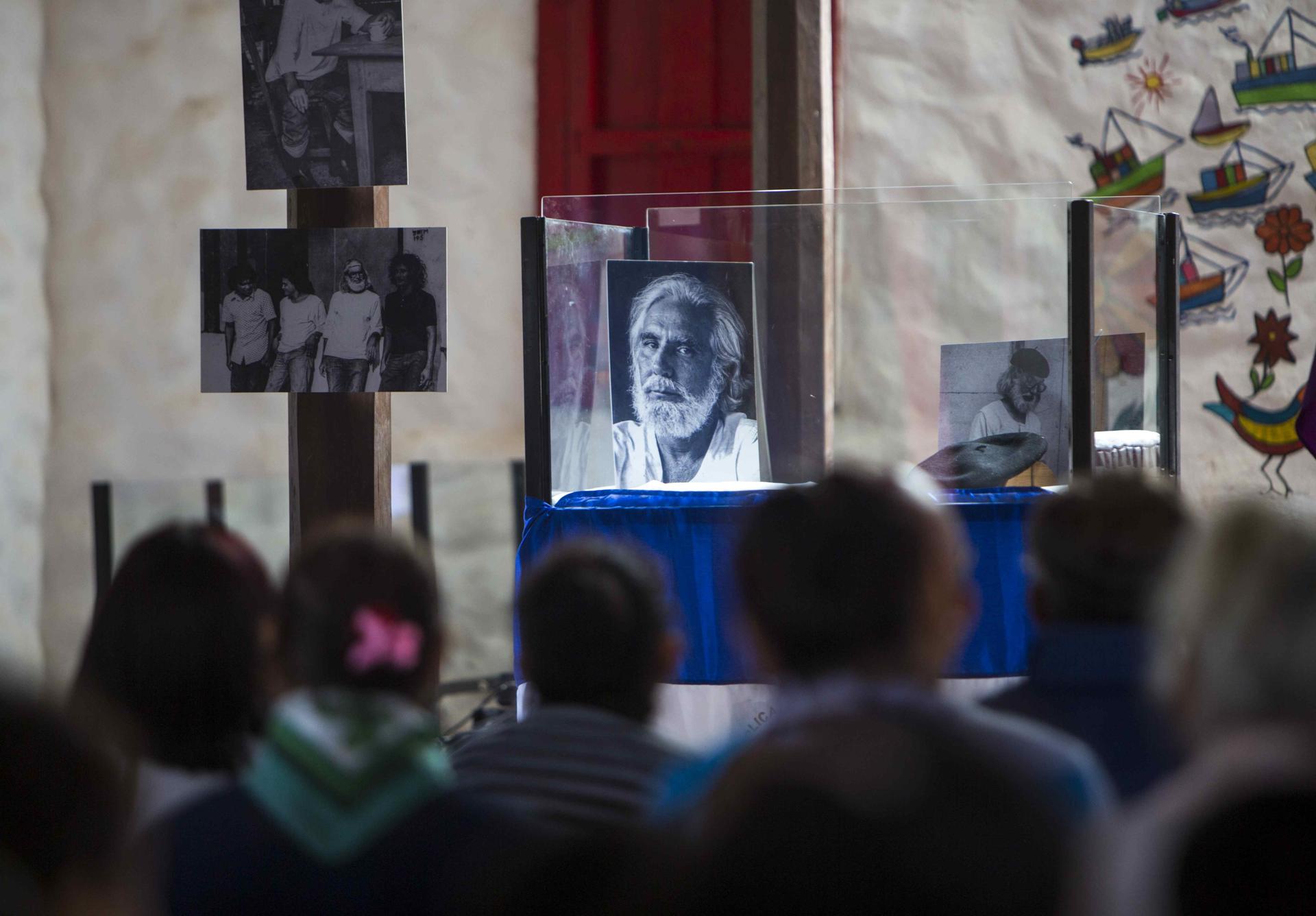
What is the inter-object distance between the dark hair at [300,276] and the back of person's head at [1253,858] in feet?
6.18

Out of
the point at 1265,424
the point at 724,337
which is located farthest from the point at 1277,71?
the point at 724,337

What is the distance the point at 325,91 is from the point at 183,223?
186 centimetres

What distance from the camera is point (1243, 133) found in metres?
3.55

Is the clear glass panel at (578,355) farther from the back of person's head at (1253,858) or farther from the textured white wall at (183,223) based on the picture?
the back of person's head at (1253,858)

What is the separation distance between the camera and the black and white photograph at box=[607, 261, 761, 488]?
106 inches

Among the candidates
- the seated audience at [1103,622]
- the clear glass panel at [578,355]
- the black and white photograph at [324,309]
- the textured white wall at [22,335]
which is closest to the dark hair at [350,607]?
the seated audience at [1103,622]

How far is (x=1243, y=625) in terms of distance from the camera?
35.9 inches

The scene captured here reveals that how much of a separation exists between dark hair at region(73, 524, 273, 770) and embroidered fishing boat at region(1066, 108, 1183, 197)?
3002 millimetres

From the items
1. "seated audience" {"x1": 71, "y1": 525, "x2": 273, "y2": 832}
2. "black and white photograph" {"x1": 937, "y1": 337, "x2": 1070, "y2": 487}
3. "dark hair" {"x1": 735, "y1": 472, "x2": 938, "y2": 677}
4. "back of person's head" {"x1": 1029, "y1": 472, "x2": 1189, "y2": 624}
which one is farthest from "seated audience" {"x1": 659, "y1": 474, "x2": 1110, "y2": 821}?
"black and white photograph" {"x1": 937, "y1": 337, "x2": 1070, "y2": 487}

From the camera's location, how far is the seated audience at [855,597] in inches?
41.9

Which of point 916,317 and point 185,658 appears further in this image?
point 916,317

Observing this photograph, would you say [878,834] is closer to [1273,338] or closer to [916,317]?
Result: [916,317]

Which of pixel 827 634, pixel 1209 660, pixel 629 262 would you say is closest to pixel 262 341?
pixel 629 262

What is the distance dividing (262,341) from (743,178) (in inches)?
73.6
